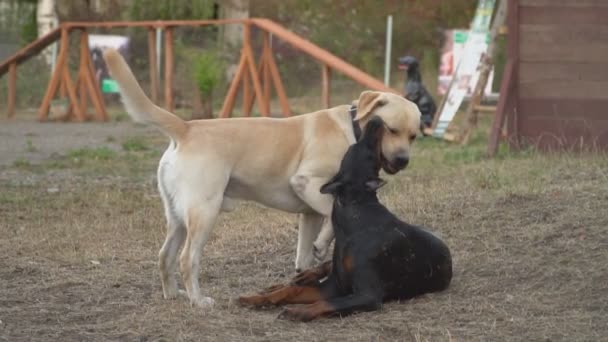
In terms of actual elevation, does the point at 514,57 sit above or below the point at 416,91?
above

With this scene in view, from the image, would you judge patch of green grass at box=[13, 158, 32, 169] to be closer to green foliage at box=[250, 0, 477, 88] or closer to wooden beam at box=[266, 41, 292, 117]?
wooden beam at box=[266, 41, 292, 117]

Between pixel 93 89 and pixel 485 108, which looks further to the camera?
pixel 93 89

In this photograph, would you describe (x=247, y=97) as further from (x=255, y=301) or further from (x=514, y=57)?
(x=255, y=301)

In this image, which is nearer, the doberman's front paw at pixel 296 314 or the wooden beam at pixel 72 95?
the doberman's front paw at pixel 296 314

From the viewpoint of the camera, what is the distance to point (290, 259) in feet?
22.6

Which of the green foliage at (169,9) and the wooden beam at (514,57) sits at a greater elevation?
the wooden beam at (514,57)

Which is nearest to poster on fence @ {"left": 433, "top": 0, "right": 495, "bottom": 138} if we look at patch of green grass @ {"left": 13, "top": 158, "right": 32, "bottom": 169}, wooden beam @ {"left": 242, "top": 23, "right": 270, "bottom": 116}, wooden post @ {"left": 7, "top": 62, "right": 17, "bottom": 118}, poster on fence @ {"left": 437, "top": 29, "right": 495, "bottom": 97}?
wooden beam @ {"left": 242, "top": 23, "right": 270, "bottom": 116}

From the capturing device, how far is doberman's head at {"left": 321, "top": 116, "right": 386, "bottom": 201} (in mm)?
5633

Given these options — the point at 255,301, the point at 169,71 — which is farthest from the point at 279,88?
the point at 255,301

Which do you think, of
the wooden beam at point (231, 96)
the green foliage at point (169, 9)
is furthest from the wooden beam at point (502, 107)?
the green foliage at point (169, 9)

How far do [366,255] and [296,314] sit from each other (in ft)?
1.62

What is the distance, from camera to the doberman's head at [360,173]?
5633mm

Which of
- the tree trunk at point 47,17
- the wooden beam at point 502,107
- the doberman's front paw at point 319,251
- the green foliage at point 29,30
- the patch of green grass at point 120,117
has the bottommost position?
the patch of green grass at point 120,117

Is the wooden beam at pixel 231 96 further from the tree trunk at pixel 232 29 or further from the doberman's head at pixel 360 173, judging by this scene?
the doberman's head at pixel 360 173
